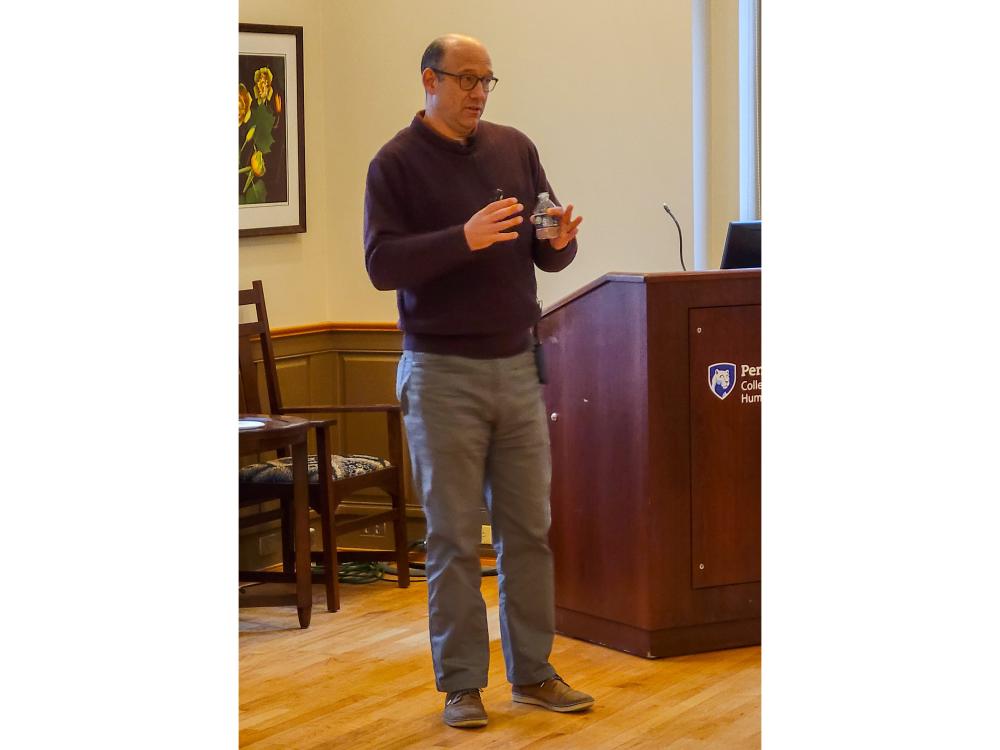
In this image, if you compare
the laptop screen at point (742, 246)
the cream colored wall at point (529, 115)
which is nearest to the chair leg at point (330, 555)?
the cream colored wall at point (529, 115)

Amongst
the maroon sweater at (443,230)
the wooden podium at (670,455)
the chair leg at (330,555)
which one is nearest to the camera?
the maroon sweater at (443,230)

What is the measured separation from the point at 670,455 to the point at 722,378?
0.81 feet

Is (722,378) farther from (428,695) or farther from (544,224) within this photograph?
(428,695)

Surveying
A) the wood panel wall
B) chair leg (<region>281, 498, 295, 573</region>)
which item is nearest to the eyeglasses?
chair leg (<region>281, 498, 295, 573</region>)

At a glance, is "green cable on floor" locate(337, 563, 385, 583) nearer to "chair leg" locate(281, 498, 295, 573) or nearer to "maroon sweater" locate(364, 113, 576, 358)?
"chair leg" locate(281, 498, 295, 573)

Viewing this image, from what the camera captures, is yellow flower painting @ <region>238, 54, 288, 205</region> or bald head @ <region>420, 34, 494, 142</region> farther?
yellow flower painting @ <region>238, 54, 288, 205</region>

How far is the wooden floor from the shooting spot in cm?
314

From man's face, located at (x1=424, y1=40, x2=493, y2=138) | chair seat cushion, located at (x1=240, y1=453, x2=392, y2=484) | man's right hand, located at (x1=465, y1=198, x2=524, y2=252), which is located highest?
man's face, located at (x1=424, y1=40, x2=493, y2=138)

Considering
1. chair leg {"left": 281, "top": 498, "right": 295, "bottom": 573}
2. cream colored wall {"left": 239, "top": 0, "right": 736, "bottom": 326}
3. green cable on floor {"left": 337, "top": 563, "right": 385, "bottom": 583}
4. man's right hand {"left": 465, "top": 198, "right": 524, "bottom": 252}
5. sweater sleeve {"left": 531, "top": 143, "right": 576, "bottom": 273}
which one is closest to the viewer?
man's right hand {"left": 465, "top": 198, "right": 524, "bottom": 252}

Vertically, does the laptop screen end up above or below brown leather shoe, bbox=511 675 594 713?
above

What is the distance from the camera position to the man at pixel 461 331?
10.3 feet

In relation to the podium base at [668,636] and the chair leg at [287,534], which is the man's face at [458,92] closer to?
the podium base at [668,636]

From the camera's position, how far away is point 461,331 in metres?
3.13
